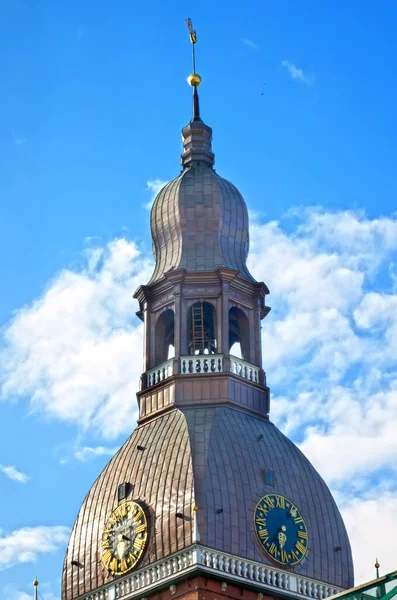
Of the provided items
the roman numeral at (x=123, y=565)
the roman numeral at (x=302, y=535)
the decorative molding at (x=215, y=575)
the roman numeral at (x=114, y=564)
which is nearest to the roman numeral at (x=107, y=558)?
the roman numeral at (x=114, y=564)

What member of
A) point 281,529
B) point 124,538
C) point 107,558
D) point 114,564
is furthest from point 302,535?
point 107,558

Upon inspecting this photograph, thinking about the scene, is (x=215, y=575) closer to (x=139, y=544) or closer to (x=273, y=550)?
(x=273, y=550)

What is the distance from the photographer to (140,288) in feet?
287

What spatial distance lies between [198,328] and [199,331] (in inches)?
5.3

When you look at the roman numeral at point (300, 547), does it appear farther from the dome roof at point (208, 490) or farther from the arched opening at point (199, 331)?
the arched opening at point (199, 331)

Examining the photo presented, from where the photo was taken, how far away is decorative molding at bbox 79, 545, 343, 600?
76.9 meters

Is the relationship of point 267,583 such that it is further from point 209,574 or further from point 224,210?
point 224,210

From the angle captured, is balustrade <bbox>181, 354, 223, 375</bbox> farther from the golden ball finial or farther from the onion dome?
the golden ball finial

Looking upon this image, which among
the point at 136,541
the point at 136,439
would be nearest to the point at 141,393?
the point at 136,439

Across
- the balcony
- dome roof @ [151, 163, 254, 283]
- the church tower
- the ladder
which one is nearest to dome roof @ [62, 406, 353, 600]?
the church tower

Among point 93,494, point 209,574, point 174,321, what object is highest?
point 174,321

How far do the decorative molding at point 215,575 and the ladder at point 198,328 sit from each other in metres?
10.8

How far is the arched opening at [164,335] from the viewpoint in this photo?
86562mm

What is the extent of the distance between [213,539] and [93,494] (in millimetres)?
6677
